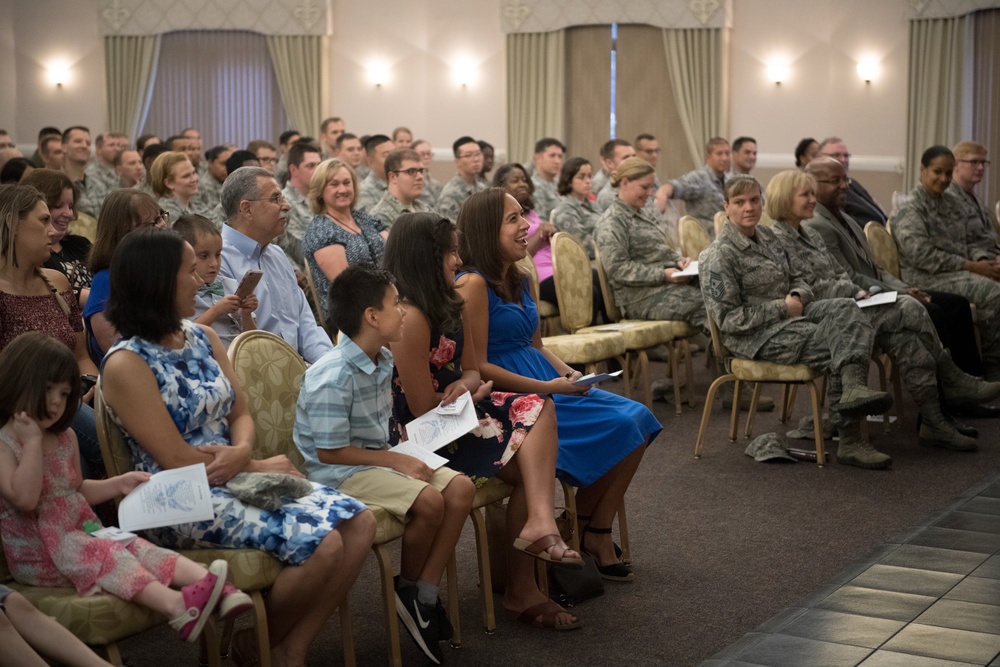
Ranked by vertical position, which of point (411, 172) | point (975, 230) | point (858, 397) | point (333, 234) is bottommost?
point (858, 397)

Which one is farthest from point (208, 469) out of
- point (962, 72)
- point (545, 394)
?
point (962, 72)

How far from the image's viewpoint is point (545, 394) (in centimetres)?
361

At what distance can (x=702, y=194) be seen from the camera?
8953 millimetres

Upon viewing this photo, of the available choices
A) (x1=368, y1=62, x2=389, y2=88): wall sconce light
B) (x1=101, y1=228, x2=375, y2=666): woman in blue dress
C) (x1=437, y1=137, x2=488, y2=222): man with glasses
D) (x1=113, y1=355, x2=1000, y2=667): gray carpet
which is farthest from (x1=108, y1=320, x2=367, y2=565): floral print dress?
(x1=368, y1=62, x2=389, y2=88): wall sconce light

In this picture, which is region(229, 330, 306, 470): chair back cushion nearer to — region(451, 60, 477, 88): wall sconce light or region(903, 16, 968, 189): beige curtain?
region(903, 16, 968, 189): beige curtain

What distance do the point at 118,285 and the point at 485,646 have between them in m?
1.36

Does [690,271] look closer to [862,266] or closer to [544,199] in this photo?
[862,266]

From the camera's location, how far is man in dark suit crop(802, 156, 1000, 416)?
5895 millimetres

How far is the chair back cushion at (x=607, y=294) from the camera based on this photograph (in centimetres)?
644

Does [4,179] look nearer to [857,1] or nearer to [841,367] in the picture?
[841,367]

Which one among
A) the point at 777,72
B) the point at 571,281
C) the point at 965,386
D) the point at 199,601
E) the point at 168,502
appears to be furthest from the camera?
the point at 777,72

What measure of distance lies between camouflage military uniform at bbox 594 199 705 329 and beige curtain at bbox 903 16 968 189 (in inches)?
234

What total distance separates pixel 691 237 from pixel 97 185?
4.58m

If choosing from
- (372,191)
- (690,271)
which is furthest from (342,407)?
(372,191)
